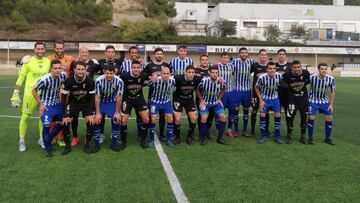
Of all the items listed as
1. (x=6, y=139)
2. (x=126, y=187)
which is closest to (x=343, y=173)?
(x=126, y=187)

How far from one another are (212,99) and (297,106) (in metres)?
1.72

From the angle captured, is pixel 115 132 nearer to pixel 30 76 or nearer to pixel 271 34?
pixel 30 76

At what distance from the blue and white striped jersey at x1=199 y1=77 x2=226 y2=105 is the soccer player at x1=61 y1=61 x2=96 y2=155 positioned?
7.05ft

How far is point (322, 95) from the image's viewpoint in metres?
7.84

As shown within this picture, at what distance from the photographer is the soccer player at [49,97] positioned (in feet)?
21.6

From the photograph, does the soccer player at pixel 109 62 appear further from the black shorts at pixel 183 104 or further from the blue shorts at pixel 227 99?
the blue shorts at pixel 227 99

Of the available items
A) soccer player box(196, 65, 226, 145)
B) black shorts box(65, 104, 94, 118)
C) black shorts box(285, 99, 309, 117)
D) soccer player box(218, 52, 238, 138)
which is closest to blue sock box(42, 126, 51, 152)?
black shorts box(65, 104, 94, 118)

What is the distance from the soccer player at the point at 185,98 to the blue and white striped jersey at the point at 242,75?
4.16ft

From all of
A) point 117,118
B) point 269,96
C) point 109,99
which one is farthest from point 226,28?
point 117,118

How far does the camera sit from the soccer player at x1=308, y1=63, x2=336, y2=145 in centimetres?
779

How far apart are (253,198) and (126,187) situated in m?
1.59

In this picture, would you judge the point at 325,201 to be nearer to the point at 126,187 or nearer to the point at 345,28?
the point at 126,187

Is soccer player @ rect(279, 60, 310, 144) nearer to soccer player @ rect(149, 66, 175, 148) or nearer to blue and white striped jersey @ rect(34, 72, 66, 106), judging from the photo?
soccer player @ rect(149, 66, 175, 148)

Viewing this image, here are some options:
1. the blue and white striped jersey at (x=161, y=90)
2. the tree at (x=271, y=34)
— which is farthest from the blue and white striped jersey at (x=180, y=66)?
the tree at (x=271, y=34)
